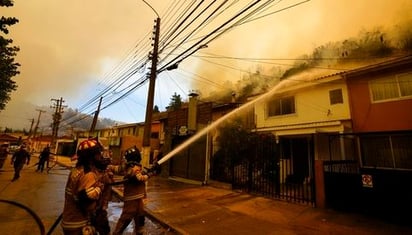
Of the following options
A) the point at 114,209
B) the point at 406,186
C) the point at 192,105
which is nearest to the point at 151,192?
the point at 114,209

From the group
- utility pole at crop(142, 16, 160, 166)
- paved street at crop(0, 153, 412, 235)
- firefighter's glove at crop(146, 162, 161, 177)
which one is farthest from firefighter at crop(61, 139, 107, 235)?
utility pole at crop(142, 16, 160, 166)

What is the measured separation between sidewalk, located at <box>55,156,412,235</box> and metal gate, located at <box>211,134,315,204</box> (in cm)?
99

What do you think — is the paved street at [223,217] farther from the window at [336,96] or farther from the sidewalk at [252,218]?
the window at [336,96]

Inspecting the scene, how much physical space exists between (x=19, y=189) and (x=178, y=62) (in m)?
9.08

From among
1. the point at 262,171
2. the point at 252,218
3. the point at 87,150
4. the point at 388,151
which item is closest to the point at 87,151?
the point at 87,150

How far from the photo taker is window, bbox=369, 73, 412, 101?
38.6 feet

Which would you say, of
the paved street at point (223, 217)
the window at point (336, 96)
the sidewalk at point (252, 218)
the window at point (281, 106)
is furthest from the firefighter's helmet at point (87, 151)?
the window at point (281, 106)

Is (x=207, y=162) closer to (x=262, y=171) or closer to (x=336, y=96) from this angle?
(x=262, y=171)

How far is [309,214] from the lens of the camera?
750 cm

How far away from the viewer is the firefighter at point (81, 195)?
121 inches

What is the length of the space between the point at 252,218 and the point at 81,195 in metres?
5.34

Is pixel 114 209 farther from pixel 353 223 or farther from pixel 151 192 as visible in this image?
pixel 353 223

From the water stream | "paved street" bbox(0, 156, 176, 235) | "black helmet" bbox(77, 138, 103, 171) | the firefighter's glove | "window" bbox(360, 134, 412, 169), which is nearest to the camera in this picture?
"black helmet" bbox(77, 138, 103, 171)

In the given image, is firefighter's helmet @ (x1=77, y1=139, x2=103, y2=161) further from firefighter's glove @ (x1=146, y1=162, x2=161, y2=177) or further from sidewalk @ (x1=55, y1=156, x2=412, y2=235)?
sidewalk @ (x1=55, y1=156, x2=412, y2=235)
